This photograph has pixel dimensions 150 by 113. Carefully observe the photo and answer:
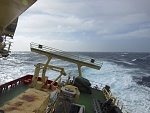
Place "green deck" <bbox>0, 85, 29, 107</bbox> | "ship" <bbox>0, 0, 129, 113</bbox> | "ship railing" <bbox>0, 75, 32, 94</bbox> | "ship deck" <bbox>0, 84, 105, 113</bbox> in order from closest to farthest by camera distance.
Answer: "ship" <bbox>0, 0, 129, 113</bbox>
"ship deck" <bbox>0, 84, 105, 113</bbox>
"green deck" <bbox>0, 85, 29, 107</bbox>
"ship railing" <bbox>0, 75, 32, 94</bbox>

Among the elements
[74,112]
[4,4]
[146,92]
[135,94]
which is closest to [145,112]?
[135,94]

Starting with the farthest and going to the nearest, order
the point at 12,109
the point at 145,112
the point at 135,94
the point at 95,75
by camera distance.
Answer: the point at 95,75 → the point at 135,94 → the point at 145,112 → the point at 12,109

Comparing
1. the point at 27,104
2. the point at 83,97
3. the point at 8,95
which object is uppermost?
the point at 27,104

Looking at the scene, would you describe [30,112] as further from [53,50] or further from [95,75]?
[95,75]

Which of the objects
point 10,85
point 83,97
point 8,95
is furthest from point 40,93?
point 10,85

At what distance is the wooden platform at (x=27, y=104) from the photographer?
4560 mm

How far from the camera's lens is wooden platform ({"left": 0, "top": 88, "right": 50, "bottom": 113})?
15.0 ft

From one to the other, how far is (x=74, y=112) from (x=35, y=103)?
512 centimetres

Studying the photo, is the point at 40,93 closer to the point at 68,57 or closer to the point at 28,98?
the point at 28,98

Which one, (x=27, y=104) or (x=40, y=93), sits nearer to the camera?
(x=27, y=104)

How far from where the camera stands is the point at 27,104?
4953 millimetres

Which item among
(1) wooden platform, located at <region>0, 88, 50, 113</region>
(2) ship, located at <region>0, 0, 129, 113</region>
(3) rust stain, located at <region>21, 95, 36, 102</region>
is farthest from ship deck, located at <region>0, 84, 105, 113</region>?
(3) rust stain, located at <region>21, 95, 36, 102</region>

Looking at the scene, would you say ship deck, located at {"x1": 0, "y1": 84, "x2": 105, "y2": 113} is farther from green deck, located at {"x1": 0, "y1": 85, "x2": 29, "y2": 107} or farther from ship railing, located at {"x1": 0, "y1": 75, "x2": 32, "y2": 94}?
ship railing, located at {"x1": 0, "y1": 75, "x2": 32, "y2": 94}

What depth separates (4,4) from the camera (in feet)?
11.6
